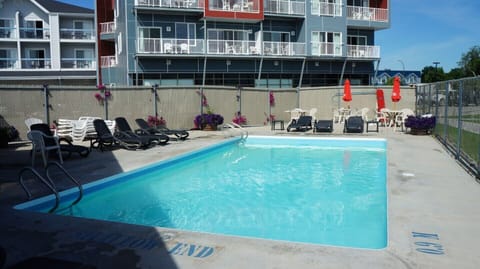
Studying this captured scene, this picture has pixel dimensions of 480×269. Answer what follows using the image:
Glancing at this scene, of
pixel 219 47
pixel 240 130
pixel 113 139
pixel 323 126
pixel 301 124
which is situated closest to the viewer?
pixel 113 139

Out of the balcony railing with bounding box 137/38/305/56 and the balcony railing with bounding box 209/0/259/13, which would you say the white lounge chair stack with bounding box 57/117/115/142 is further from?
the balcony railing with bounding box 209/0/259/13

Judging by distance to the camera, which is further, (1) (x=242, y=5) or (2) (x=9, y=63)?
(2) (x=9, y=63)

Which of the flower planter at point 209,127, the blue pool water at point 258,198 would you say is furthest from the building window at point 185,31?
the blue pool water at point 258,198

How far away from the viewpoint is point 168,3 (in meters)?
25.7

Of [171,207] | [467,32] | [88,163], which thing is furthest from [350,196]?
[467,32]

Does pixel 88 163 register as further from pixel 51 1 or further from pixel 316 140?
pixel 51 1

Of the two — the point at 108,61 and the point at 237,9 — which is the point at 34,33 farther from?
the point at 237,9

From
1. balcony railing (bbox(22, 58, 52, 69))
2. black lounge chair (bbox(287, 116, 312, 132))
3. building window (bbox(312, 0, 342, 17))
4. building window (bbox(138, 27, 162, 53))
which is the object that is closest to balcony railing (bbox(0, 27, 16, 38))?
balcony railing (bbox(22, 58, 52, 69))

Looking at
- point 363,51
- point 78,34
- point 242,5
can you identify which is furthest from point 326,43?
point 78,34

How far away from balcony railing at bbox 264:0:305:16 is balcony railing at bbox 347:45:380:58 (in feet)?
15.6

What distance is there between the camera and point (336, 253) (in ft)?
12.6

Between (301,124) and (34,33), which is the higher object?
(34,33)

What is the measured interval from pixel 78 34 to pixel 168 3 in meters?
16.3

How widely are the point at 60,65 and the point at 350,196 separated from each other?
35.3 metres
